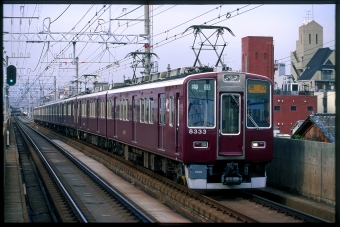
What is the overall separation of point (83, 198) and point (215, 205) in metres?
3.94

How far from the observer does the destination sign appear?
485 inches

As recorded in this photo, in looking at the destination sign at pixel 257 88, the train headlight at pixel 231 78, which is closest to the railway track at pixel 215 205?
the destination sign at pixel 257 88

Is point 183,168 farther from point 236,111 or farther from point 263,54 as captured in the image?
point 263,54

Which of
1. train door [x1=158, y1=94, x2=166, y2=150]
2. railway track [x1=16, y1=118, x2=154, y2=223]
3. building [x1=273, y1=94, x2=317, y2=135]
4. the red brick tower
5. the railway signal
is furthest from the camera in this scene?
building [x1=273, y1=94, x2=317, y2=135]

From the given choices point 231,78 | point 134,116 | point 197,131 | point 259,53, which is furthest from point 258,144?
point 259,53

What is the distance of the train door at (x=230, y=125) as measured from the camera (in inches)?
478

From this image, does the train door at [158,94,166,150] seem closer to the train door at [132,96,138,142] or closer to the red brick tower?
the train door at [132,96,138,142]

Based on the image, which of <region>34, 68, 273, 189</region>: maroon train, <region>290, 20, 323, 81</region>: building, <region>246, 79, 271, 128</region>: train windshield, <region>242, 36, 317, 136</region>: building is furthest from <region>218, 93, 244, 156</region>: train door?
<region>242, 36, 317, 136</region>: building

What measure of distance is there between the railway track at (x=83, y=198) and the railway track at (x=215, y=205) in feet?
3.20

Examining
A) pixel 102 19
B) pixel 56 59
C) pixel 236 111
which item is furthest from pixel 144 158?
pixel 56 59

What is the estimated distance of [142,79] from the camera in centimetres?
1961

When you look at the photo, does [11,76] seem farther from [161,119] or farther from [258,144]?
[258,144]

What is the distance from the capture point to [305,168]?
492 inches

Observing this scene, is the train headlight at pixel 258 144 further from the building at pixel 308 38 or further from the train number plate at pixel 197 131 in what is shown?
the building at pixel 308 38
